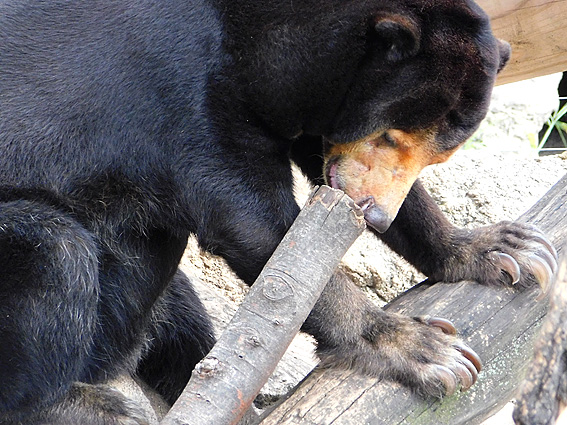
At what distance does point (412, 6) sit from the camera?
11.7ft

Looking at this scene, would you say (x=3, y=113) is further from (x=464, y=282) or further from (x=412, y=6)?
(x=464, y=282)

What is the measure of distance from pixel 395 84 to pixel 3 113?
1676mm

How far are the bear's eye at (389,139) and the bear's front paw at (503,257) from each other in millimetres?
673

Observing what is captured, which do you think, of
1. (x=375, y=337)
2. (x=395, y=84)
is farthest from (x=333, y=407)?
(x=395, y=84)

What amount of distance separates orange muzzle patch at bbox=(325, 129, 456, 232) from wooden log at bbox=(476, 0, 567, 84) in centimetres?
186

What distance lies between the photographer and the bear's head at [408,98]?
11.7ft

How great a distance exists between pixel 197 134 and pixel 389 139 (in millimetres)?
836

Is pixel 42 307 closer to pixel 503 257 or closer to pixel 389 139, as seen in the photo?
pixel 389 139

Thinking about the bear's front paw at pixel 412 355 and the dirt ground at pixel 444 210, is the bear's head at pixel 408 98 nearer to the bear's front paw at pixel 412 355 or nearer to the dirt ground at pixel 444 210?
the bear's front paw at pixel 412 355

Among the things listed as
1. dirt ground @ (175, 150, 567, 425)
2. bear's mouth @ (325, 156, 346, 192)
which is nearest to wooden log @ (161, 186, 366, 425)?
bear's mouth @ (325, 156, 346, 192)

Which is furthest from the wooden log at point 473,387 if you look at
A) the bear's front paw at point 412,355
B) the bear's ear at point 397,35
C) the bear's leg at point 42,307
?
the bear's ear at point 397,35

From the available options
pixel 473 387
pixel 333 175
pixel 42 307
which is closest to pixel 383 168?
pixel 333 175

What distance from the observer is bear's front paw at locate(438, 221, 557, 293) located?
3.83 metres

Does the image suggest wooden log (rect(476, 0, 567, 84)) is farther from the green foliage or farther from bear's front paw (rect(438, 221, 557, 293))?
the green foliage
